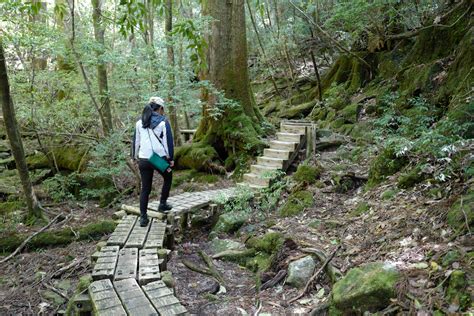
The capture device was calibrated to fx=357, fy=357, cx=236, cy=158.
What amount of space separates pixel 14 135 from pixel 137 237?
4.22 meters

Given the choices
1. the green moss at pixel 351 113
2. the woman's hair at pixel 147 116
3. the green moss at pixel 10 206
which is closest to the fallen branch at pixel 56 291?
the woman's hair at pixel 147 116

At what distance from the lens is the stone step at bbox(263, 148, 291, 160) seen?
8.84m

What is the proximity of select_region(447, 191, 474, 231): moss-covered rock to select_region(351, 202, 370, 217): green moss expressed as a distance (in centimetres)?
163

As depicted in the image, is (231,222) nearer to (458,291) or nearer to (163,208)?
(163,208)

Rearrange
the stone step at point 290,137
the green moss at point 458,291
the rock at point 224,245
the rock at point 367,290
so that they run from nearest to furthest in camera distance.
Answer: the green moss at point 458,291, the rock at point 367,290, the rock at point 224,245, the stone step at point 290,137

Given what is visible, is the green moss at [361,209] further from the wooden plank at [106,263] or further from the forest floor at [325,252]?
the wooden plank at [106,263]

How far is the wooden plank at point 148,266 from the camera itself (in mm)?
3967

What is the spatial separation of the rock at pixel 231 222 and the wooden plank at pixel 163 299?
3.10 m

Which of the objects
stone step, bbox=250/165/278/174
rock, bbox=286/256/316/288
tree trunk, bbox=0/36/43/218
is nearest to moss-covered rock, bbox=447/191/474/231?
rock, bbox=286/256/316/288

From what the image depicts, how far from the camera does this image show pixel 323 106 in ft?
43.1

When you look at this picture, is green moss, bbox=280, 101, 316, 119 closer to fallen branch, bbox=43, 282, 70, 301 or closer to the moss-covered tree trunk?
the moss-covered tree trunk

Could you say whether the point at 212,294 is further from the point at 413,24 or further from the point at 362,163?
the point at 413,24

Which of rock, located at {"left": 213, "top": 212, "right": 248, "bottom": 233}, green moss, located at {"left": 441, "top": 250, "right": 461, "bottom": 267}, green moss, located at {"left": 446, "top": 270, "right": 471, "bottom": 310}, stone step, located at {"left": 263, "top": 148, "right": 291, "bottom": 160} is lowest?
rock, located at {"left": 213, "top": 212, "right": 248, "bottom": 233}

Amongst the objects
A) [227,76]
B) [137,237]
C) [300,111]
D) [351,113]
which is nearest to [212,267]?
[137,237]
